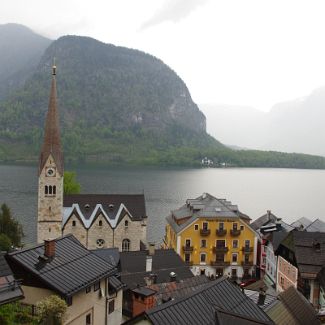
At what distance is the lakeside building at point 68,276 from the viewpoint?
17.5m

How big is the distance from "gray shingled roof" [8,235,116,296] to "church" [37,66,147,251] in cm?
3450

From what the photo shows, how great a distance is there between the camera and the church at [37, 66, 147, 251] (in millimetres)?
54438

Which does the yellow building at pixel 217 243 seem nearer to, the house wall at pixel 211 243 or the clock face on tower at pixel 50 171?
the house wall at pixel 211 243

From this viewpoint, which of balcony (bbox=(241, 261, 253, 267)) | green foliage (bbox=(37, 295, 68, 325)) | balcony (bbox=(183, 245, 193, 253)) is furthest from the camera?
balcony (bbox=(241, 261, 253, 267))

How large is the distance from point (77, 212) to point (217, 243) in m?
16.2

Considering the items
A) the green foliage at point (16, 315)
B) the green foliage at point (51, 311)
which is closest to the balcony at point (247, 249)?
the green foliage at point (16, 315)

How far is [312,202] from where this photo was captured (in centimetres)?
14325

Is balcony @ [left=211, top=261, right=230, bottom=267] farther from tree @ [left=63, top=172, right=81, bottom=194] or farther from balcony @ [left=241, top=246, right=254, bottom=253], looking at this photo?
tree @ [left=63, top=172, right=81, bottom=194]

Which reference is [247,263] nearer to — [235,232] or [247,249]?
[247,249]

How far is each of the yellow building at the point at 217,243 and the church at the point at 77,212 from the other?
6228mm

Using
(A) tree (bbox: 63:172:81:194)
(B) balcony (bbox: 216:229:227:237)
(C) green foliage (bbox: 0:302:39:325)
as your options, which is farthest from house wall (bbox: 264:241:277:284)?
(A) tree (bbox: 63:172:81:194)

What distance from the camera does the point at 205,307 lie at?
722 inches

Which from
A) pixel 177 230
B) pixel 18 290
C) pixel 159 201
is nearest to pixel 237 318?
pixel 18 290

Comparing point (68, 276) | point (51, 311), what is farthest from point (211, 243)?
point (51, 311)
